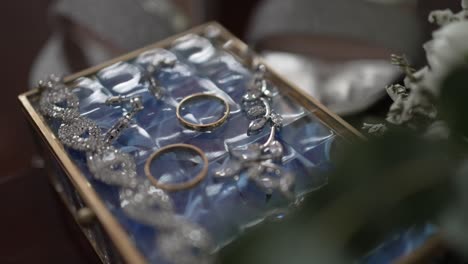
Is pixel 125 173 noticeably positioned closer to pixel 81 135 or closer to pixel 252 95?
pixel 81 135

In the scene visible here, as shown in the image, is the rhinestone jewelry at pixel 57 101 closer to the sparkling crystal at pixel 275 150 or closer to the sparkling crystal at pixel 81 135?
the sparkling crystal at pixel 81 135

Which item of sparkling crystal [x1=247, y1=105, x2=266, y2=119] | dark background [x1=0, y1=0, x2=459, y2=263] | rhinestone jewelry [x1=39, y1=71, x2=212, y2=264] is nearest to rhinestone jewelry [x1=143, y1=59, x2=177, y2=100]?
rhinestone jewelry [x1=39, y1=71, x2=212, y2=264]

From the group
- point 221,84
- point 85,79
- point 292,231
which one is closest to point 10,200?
point 85,79

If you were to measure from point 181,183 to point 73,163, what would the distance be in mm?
143

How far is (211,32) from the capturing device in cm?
91

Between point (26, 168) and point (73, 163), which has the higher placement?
point (73, 163)

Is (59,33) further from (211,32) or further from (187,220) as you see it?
(187,220)

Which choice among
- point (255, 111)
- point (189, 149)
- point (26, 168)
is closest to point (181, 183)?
point (189, 149)

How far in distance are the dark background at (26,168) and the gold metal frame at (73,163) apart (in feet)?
0.54

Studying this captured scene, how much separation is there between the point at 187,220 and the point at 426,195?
0.27m

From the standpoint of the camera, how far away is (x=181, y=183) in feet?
2.08

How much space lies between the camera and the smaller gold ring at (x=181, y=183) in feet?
2.05

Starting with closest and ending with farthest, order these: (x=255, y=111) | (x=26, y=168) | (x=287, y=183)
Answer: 1. (x=287, y=183)
2. (x=255, y=111)
3. (x=26, y=168)

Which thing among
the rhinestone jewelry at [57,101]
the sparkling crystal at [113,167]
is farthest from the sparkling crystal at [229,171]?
the rhinestone jewelry at [57,101]
